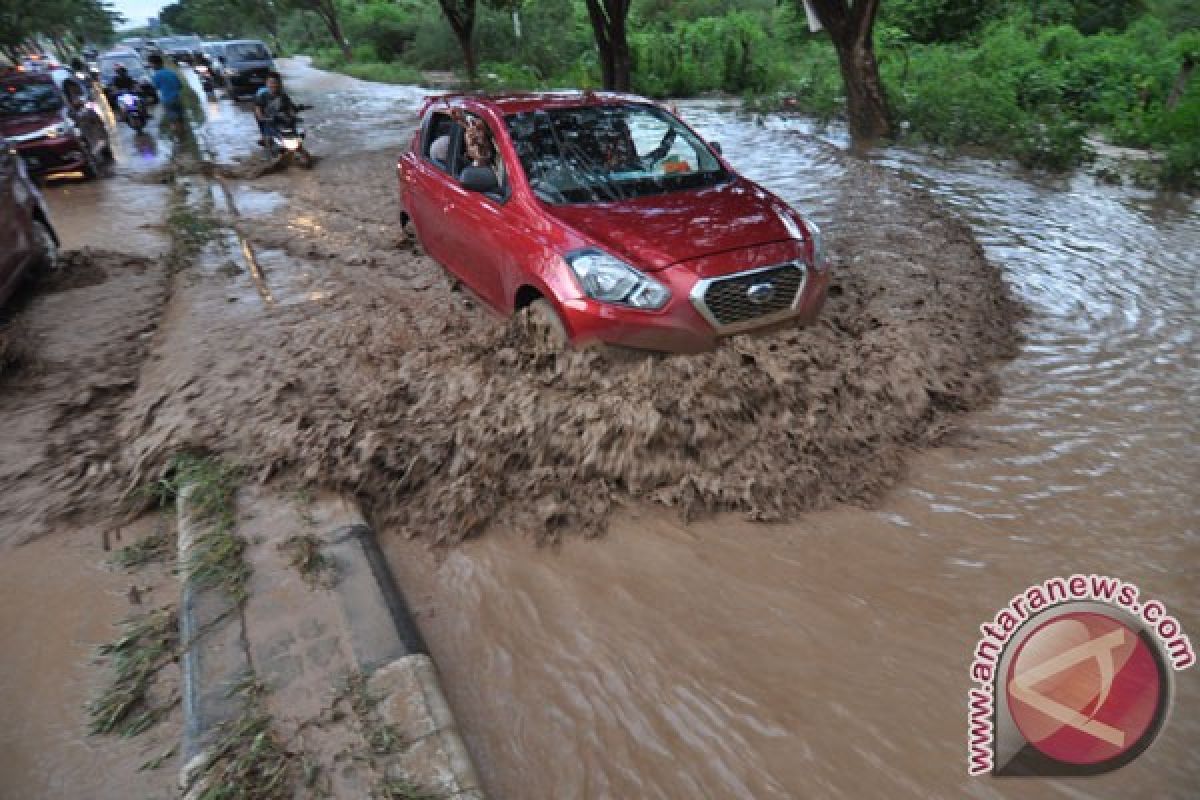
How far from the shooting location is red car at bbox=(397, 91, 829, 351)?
11.7ft

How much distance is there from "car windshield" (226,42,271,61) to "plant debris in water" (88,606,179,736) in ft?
81.3

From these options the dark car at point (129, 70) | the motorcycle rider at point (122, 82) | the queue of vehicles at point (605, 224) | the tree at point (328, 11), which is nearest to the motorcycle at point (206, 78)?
the dark car at point (129, 70)

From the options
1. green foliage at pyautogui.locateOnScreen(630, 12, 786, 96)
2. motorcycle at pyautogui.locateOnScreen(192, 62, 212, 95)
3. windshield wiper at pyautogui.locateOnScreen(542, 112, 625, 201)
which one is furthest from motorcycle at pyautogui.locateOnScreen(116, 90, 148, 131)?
windshield wiper at pyautogui.locateOnScreen(542, 112, 625, 201)

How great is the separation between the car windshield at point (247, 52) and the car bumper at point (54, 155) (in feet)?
45.5

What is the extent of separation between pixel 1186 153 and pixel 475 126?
8948 mm

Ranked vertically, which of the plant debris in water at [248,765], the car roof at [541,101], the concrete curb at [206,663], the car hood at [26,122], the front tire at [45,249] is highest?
the car roof at [541,101]

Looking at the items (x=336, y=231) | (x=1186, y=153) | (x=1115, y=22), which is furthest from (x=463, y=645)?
(x=1115, y=22)

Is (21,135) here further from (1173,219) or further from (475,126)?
(1173,219)

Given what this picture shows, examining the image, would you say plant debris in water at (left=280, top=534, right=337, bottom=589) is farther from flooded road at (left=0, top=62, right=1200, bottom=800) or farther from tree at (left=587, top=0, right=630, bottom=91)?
tree at (left=587, top=0, right=630, bottom=91)

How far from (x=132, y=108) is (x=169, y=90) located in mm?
2230

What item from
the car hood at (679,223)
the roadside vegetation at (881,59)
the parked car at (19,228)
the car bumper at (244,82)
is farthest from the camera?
the car bumper at (244,82)

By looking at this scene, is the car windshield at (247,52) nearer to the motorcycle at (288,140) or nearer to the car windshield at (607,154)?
the motorcycle at (288,140)

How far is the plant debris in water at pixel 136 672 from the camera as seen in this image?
2.38 meters

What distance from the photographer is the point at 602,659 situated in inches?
105
